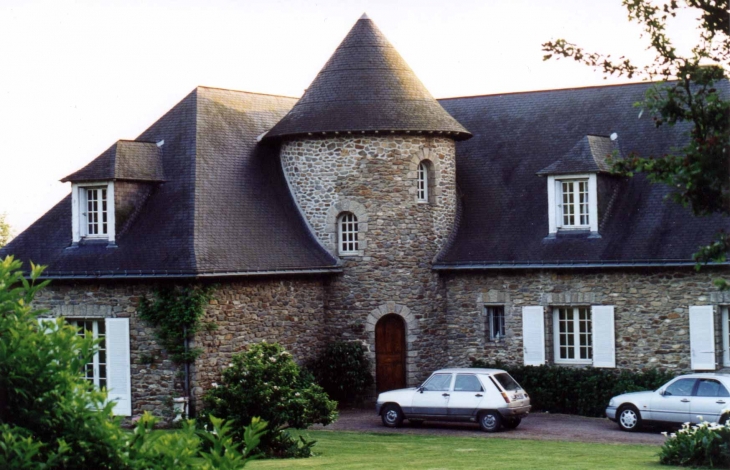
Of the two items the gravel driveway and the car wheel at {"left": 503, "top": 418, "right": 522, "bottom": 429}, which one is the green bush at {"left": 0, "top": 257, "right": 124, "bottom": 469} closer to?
the gravel driveway

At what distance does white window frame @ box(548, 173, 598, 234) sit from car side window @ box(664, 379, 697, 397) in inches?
194

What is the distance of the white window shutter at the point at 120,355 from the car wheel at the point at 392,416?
17.9 feet

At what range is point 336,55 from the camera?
27.6 metres

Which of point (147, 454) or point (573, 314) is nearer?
point (147, 454)

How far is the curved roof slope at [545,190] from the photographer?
23875 mm

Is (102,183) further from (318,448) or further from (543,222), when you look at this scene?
(543,222)

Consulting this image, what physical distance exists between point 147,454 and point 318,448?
11779mm

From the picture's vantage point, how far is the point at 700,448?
16.5 m

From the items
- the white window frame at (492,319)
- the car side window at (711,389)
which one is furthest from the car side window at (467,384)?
the car side window at (711,389)

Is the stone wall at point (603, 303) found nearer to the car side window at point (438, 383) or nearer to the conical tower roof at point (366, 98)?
the car side window at point (438, 383)

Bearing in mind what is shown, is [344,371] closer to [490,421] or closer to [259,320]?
[259,320]

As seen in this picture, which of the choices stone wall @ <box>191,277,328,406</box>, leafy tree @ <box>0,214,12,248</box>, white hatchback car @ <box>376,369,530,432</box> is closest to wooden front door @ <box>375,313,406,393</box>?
stone wall @ <box>191,277,328,406</box>

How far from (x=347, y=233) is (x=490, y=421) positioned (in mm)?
6508

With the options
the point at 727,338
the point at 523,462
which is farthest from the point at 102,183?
the point at 727,338
